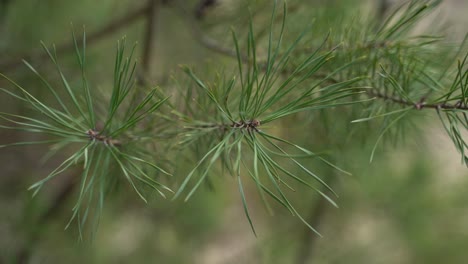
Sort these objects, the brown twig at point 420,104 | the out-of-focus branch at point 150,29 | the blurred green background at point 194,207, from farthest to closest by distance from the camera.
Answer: the blurred green background at point 194,207 < the out-of-focus branch at point 150,29 < the brown twig at point 420,104

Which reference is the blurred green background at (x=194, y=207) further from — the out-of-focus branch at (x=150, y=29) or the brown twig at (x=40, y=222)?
the out-of-focus branch at (x=150, y=29)

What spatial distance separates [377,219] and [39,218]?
0.61 meters

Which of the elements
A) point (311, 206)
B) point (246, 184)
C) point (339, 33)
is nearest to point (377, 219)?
point (311, 206)

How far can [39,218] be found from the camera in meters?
0.69

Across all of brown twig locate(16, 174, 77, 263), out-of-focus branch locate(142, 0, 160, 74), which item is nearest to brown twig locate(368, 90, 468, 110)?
out-of-focus branch locate(142, 0, 160, 74)

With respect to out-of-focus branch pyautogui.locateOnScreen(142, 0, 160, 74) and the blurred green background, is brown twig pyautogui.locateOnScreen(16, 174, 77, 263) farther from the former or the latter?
out-of-focus branch pyautogui.locateOnScreen(142, 0, 160, 74)

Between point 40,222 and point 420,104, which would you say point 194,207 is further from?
point 420,104

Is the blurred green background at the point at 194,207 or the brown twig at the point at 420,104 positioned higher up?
the blurred green background at the point at 194,207

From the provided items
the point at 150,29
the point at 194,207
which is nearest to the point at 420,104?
the point at 150,29

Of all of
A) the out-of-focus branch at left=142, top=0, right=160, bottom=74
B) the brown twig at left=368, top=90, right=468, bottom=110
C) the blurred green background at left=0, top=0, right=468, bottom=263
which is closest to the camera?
the brown twig at left=368, top=90, right=468, bottom=110

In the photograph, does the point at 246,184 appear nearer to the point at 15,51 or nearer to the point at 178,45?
the point at 178,45

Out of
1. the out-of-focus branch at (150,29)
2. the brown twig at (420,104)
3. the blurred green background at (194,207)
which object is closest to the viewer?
the brown twig at (420,104)

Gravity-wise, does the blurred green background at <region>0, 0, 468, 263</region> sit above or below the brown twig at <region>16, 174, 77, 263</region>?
above

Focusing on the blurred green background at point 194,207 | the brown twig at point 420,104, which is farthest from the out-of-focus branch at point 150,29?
the brown twig at point 420,104
